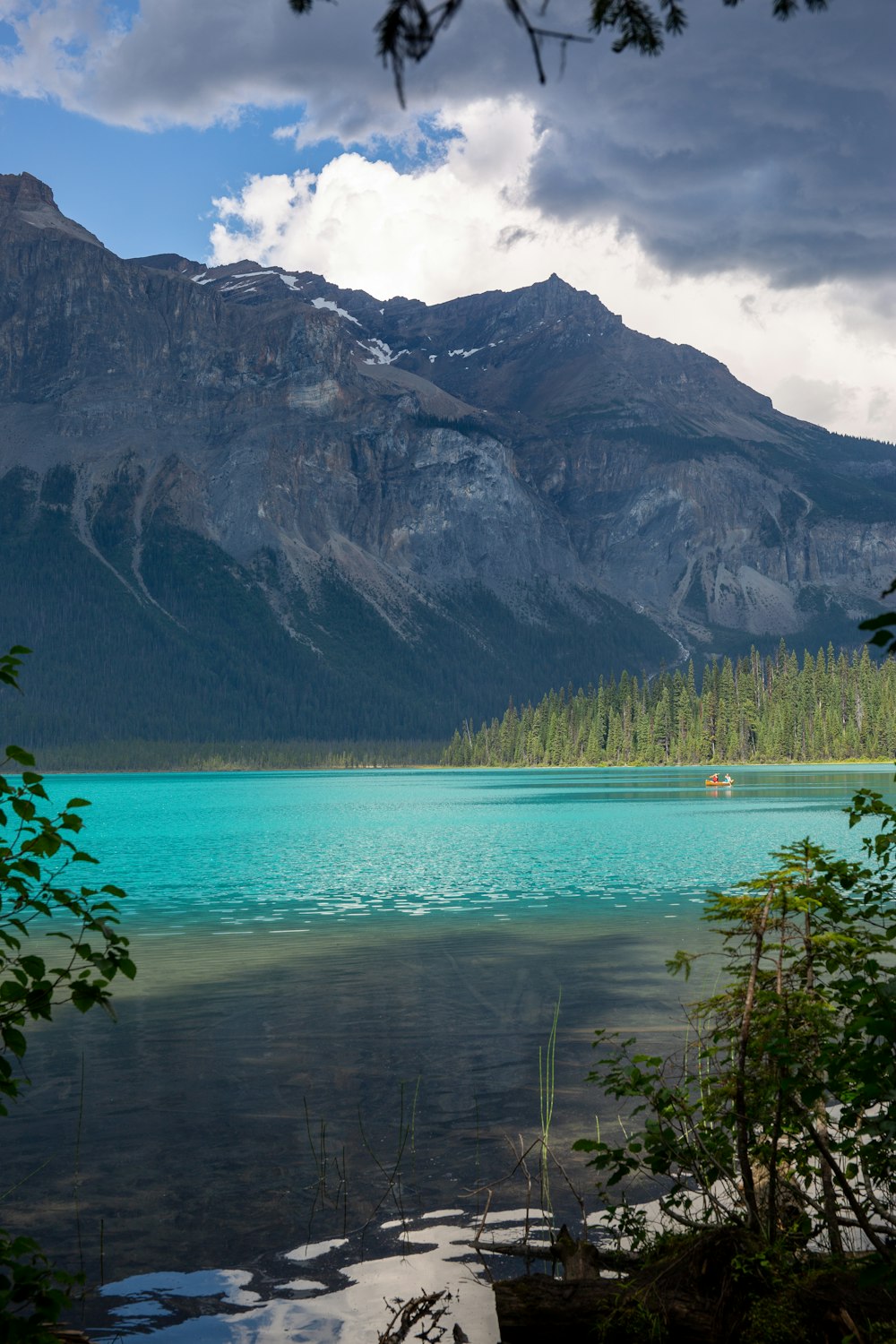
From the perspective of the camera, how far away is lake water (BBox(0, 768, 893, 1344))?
519 inches

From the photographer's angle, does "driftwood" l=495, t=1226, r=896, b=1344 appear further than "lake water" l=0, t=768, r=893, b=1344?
No

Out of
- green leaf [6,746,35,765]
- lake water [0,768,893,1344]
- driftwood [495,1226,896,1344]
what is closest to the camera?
green leaf [6,746,35,765]

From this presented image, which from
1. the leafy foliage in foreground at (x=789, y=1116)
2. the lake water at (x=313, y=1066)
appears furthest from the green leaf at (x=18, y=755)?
the lake water at (x=313, y=1066)

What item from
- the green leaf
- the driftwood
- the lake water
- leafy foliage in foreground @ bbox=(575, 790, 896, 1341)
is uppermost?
the green leaf

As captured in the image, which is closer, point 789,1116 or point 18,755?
point 18,755

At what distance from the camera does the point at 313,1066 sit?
858 inches

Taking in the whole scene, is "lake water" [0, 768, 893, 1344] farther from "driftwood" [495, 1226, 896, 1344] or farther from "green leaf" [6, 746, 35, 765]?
"green leaf" [6, 746, 35, 765]

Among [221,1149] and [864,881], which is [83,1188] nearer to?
[221,1149]

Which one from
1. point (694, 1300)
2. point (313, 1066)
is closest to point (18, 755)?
point (694, 1300)

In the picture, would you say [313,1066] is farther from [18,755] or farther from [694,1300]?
[18,755]

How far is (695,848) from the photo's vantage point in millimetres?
69625

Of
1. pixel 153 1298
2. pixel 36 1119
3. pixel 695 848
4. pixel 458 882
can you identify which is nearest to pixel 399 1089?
pixel 36 1119

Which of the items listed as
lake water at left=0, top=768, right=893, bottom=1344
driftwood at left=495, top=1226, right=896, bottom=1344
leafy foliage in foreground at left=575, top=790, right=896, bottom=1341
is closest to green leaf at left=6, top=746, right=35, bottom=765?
leafy foliage in foreground at left=575, top=790, right=896, bottom=1341

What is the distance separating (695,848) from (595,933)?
106 feet
